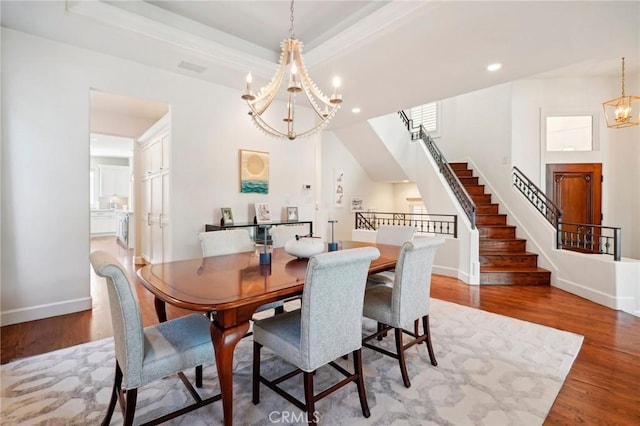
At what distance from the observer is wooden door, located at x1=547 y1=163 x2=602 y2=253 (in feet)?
19.4

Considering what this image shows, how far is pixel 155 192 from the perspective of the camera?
5129 mm

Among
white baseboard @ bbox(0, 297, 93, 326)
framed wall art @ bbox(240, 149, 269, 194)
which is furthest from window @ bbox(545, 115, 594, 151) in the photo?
white baseboard @ bbox(0, 297, 93, 326)

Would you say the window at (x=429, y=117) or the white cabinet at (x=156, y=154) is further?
the window at (x=429, y=117)

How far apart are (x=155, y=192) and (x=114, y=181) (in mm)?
6939

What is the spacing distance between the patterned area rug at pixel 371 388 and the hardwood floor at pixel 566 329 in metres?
0.12

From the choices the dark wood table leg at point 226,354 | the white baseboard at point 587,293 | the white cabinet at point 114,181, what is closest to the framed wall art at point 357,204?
the white baseboard at point 587,293

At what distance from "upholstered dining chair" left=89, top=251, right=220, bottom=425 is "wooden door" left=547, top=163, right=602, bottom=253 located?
6754mm

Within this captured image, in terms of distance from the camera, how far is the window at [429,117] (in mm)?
7773

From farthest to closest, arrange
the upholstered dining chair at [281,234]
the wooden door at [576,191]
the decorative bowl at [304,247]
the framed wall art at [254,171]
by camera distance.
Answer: the wooden door at [576,191]
the framed wall art at [254,171]
the upholstered dining chair at [281,234]
the decorative bowl at [304,247]

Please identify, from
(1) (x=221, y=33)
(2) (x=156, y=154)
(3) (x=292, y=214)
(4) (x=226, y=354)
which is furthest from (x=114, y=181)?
(4) (x=226, y=354)

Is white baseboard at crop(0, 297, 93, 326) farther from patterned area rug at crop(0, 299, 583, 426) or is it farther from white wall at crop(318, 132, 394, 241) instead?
white wall at crop(318, 132, 394, 241)

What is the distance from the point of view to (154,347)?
1.59m

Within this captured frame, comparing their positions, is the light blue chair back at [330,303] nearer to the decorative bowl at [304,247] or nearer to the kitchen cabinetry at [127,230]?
the decorative bowl at [304,247]

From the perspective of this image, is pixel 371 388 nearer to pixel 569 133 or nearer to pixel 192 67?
pixel 192 67
